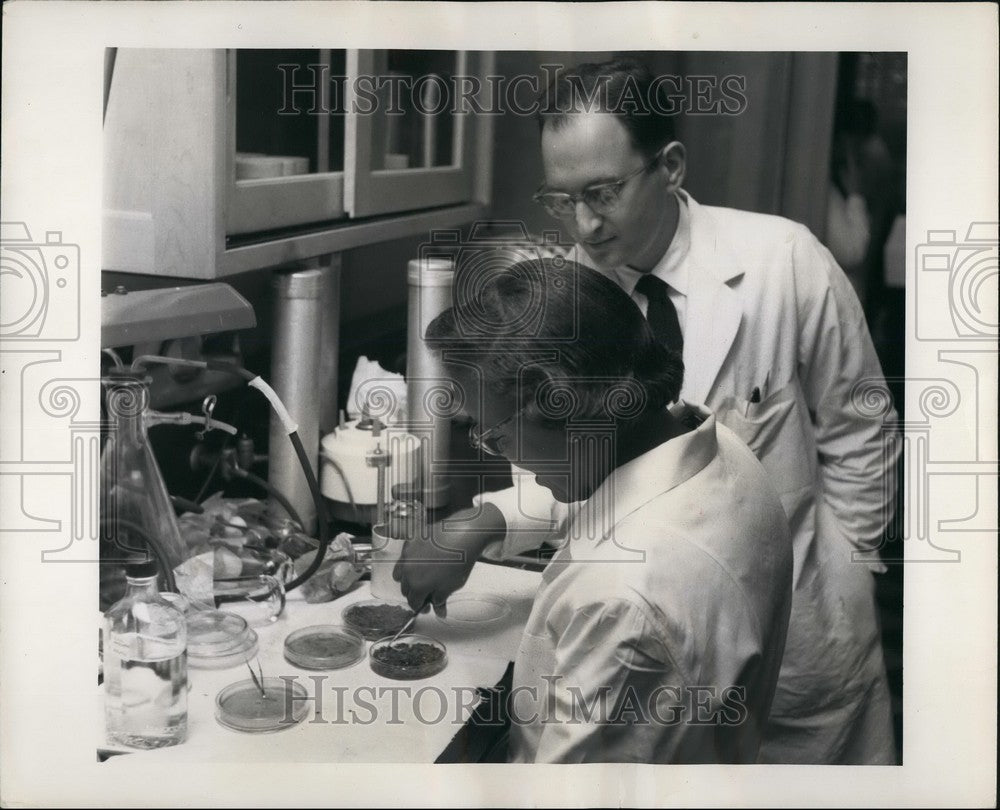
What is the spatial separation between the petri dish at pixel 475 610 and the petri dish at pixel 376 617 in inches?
1.9

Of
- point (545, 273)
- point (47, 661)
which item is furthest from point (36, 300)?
point (545, 273)

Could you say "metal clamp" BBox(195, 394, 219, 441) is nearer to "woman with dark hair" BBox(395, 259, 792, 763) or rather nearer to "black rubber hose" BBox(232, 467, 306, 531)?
"black rubber hose" BBox(232, 467, 306, 531)

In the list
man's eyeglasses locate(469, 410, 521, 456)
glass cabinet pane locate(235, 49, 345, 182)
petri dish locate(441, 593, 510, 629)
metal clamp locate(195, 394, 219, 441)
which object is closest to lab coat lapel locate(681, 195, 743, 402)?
man's eyeglasses locate(469, 410, 521, 456)

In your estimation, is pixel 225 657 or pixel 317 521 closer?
pixel 225 657

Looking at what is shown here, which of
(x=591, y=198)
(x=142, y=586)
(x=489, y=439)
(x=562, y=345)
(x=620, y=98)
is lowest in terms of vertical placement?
(x=142, y=586)

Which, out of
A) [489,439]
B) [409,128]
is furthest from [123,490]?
[409,128]

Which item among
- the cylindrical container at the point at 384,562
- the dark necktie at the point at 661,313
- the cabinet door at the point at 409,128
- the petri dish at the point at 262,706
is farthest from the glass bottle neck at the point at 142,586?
the dark necktie at the point at 661,313

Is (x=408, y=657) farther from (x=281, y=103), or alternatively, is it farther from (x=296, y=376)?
(x=281, y=103)

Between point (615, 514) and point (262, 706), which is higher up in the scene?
point (615, 514)

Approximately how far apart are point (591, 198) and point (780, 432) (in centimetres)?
32

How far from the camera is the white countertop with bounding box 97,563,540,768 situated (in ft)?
3.52

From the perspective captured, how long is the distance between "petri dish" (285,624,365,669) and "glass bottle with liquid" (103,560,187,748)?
12 cm

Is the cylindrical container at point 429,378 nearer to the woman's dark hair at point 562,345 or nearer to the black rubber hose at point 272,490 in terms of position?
the woman's dark hair at point 562,345

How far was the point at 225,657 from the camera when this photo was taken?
109 centimetres
